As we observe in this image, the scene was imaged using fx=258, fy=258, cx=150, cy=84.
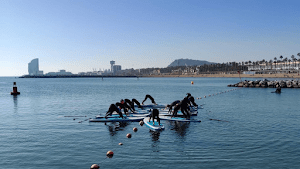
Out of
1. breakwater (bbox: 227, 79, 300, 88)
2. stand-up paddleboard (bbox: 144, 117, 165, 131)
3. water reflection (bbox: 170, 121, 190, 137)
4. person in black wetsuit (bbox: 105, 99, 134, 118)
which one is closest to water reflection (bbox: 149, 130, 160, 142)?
stand-up paddleboard (bbox: 144, 117, 165, 131)

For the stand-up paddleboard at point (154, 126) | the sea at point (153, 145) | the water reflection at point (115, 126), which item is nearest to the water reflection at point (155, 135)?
the sea at point (153, 145)

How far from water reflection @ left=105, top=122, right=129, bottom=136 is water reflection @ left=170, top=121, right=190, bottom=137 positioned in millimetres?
4893

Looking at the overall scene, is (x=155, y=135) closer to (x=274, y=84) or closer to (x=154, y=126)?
(x=154, y=126)

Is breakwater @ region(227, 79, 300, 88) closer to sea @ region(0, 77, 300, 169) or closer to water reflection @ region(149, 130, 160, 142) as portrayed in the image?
sea @ region(0, 77, 300, 169)

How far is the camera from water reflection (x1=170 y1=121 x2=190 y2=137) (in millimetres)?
22484

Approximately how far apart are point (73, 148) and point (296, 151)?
15229 mm

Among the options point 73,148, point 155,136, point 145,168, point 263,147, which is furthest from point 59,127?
point 263,147

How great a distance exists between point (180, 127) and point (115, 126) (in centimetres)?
646

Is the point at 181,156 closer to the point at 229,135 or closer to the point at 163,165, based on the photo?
the point at 163,165

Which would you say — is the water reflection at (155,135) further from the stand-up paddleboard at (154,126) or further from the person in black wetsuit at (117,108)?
the person in black wetsuit at (117,108)

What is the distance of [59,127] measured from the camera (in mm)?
25469

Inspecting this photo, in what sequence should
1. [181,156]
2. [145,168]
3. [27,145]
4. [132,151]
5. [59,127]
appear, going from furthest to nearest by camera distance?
[59,127] < [27,145] < [132,151] < [181,156] < [145,168]

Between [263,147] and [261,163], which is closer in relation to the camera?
[261,163]

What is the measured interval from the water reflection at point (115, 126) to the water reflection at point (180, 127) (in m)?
4.89
